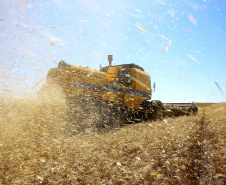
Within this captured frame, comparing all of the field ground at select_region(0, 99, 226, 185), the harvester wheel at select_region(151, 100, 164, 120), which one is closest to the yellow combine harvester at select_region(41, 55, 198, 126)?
the harvester wheel at select_region(151, 100, 164, 120)

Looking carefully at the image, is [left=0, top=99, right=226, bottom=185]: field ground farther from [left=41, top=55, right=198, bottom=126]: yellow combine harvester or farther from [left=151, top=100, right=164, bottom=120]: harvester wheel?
[left=151, top=100, right=164, bottom=120]: harvester wheel

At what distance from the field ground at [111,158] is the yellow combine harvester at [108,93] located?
1677mm

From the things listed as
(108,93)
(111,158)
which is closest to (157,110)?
(108,93)

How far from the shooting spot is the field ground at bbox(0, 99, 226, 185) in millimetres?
2928

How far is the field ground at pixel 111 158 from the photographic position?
2928mm

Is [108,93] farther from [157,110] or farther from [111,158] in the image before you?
[111,158]

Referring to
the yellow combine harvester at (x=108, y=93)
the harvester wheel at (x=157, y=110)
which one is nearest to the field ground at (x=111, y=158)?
A: the yellow combine harvester at (x=108, y=93)

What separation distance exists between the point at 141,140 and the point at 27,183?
2.76m

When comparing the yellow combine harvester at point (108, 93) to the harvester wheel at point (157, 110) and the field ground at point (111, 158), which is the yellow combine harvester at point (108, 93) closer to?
the harvester wheel at point (157, 110)

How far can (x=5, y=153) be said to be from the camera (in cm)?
373

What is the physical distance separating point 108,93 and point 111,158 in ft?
13.2

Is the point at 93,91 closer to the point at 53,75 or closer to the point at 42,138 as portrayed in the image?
the point at 53,75

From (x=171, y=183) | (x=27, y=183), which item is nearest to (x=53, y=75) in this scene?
(x=27, y=183)

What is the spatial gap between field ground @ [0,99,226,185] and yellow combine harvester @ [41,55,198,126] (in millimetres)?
1677
